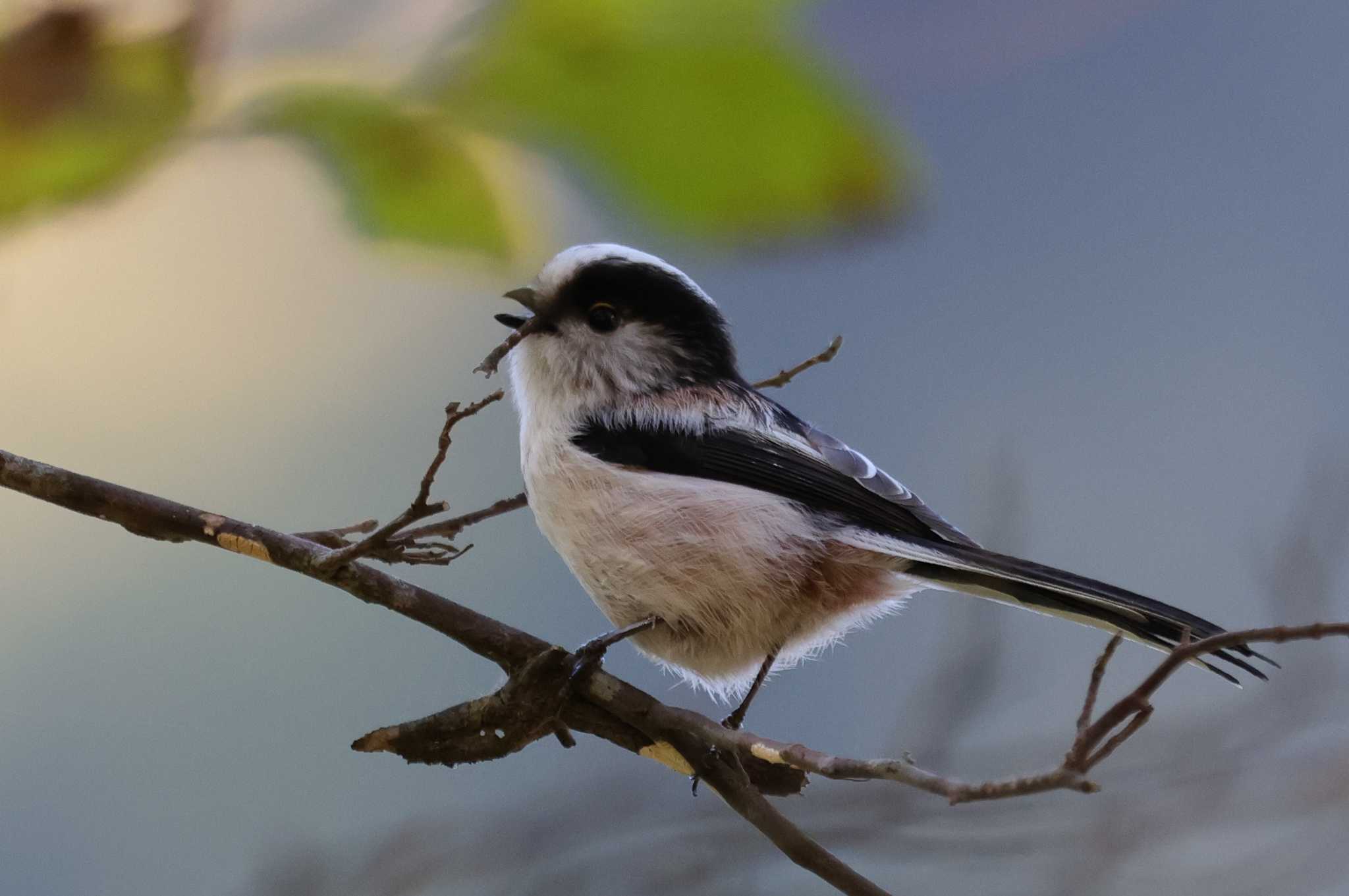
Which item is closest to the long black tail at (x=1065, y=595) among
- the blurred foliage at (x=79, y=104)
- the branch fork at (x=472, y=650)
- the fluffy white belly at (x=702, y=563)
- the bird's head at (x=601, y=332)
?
the fluffy white belly at (x=702, y=563)

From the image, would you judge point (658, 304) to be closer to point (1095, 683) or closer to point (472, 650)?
point (472, 650)

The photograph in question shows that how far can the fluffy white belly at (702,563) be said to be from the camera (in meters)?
1.38

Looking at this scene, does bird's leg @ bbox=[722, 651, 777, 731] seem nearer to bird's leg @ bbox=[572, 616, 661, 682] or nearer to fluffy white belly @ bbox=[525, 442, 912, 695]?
fluffy white belly @ bbox=[525, 442, 912, 695]

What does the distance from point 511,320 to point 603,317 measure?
12cm

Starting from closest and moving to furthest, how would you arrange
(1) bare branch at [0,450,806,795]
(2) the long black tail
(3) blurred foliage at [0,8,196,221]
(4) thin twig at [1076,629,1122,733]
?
(4) thin twig at [1076,629,1122,733], (2) the long black tail, (1) bare branch at [0,450,806,795], (3) blurred foliage at [0,8,196,221]

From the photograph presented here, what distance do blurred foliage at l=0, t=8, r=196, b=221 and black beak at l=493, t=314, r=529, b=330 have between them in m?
0.42

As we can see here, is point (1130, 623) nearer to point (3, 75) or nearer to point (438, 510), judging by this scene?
point (438, 510)

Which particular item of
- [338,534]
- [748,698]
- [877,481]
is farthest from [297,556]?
[877,481]

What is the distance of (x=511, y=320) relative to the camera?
1.55 metres

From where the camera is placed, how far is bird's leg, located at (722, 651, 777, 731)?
4.65 ft

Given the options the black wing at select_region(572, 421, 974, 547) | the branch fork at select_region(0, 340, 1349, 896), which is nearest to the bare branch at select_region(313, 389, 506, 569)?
the branch fork at select_region(0, 340, 1349, 896)

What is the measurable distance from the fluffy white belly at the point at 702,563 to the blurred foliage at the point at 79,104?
0.58 m

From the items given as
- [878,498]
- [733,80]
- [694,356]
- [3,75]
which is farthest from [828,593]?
[3,75]

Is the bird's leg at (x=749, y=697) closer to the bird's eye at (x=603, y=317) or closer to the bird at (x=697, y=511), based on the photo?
the bird at (x=697, y=511)
